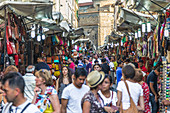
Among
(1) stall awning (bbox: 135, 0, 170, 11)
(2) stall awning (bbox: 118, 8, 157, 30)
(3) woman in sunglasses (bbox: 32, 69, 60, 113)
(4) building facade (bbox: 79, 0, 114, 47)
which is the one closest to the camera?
(3) woman in sunglasses (bbox: 32, 69, 60, 113)

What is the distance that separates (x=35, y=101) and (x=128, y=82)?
1.72 metres

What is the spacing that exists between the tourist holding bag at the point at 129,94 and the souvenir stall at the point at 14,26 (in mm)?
3703

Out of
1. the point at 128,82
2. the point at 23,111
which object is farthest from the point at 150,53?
the point at 23,111

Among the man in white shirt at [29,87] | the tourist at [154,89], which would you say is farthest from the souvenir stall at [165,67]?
the man in white shirt at [29,87]

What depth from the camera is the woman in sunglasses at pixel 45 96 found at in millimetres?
4359

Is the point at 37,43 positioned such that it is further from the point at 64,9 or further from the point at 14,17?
the point at 64,9

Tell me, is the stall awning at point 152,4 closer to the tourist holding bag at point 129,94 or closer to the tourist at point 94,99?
the tourist holding bag at point 129,94

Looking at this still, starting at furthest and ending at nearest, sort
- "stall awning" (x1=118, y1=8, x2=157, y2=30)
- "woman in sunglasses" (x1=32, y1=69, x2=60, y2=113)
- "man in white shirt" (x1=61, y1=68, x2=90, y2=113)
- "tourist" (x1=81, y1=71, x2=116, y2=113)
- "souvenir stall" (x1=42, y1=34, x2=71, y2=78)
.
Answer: "souvenir stall" (x1=42, y1=34, x2=71, y2=78)
"stall awning" (x1=118, y1=8, x2=157, y2=30)
"man in white shirt" (x1=61, y1=68, x2=90, y2=113)
"woman in sunglasses" (x1=32, y1=69, x2=60, y2=113)
"tourist" (x1=81, y1=71, x2=116, y2=113)

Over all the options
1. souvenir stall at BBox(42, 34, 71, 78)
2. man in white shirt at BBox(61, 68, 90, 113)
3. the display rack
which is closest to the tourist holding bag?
man in white shirt at BBox(61, 68, 90, 113)

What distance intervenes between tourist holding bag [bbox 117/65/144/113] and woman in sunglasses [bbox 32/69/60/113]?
125 centimetres

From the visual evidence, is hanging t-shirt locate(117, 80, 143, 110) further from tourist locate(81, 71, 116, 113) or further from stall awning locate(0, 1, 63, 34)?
stall awning locate(0, 1, 63, 34)

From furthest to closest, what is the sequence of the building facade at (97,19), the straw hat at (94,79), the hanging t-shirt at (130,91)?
the building facade at (97,19)
the hanging t-shirt at (130,91)
the straw hat at (94,79)

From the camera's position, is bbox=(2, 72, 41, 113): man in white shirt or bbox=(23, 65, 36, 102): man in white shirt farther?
bbox=(23, 65, 36, 102): man in white shirt

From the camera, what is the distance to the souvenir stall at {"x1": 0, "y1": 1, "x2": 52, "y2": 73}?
7.72 metres
